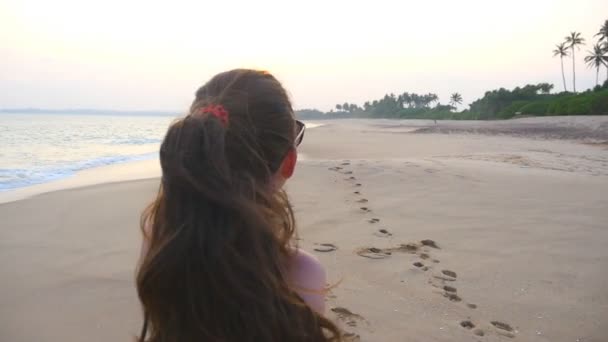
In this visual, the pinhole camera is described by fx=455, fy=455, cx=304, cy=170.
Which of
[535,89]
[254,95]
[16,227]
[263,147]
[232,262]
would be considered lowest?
[16,227]

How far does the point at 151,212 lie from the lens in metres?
1.27

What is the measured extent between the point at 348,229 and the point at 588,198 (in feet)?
9.69

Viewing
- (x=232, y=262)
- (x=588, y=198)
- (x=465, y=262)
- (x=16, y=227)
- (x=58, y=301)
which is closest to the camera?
(x=232, y=262)

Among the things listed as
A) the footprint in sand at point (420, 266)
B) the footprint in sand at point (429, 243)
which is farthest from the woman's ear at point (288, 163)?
the footprint in sand at point (429, 243)

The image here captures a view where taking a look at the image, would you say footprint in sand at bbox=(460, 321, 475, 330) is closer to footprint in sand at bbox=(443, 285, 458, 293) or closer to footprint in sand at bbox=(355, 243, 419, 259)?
footprint in sand at bbox=(443, 285, 458, 293)

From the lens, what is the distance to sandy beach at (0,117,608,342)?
7.86 ft

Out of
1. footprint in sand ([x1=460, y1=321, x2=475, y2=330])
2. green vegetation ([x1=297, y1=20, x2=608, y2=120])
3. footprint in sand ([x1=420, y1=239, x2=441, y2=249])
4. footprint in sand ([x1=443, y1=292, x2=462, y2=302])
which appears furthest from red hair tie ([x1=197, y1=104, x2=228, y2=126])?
green vegetation ([x1=297, y1=20, x2=608, y2=120])

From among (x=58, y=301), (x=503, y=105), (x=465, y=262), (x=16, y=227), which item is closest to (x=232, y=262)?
(x=58, y=301)

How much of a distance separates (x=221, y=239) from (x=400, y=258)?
95.5 inches

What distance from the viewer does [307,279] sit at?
123cm

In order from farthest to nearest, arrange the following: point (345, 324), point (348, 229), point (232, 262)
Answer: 1. point (348, 229)
2. point (345, 324)
3. point (232, 262)

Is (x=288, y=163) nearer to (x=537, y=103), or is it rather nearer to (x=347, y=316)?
(x=347, y=316)

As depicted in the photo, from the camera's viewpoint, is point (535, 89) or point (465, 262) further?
Result: point (535, 89)

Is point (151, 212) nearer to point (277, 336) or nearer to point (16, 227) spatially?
point (277, 336)
